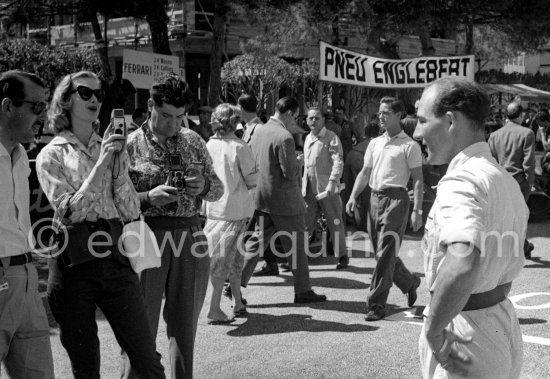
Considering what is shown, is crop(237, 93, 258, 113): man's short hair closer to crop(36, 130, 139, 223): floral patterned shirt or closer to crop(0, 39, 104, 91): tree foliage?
crop(36, 130, 139, 223): floral patterned shirt

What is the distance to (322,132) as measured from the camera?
938 centimetres

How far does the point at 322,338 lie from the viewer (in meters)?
6.02

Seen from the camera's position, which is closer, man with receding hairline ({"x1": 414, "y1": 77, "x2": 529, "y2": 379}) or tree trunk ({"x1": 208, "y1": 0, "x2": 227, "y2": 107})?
man with receding hairline ({"x1": 414, "y1": 77, "x2": 529, "y2": 379})

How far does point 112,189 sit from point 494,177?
1.82m

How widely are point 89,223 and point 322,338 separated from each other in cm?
290

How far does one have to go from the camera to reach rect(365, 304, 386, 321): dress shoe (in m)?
6.51

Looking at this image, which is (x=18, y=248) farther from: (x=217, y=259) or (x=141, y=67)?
(x=141, y=67)

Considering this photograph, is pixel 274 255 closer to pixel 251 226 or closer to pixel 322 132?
pixel 251 226

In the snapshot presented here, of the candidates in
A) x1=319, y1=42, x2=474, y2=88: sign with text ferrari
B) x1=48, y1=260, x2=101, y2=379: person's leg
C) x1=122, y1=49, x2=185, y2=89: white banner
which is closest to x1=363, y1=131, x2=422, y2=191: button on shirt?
x1=48, y1=260, x2=101, y2=379: person's leg

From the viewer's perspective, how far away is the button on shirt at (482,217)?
2559mm

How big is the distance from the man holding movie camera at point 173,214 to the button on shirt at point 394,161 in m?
2.67

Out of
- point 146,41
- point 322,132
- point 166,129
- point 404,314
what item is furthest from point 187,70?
point 166,129

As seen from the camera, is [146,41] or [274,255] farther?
[146,41]

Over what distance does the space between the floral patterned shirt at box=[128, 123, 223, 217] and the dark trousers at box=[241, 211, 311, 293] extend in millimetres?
2947
